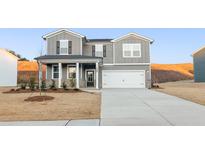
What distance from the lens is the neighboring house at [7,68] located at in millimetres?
30913

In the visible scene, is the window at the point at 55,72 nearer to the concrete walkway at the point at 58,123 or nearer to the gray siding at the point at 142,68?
the gray siding at the point at 142,68

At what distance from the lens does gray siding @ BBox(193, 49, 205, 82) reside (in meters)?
36.3

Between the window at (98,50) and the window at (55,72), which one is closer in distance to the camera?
the window at (55,72)

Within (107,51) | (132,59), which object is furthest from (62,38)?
(132,59)

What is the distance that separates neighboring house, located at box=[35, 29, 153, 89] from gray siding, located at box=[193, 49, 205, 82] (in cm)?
1332

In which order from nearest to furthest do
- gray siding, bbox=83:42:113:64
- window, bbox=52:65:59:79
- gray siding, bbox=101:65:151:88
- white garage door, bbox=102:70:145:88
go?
window, bbox=52:65:59:79, gray siding, bbox=101:65:151:88, gray siding, bbox=83:42:113:64, white garage door, bbox=102:70:145:88

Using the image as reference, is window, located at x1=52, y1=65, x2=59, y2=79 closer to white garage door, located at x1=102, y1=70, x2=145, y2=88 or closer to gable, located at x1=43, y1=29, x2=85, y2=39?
gable, located at x1=43, y1=29, x2=85, y2=39

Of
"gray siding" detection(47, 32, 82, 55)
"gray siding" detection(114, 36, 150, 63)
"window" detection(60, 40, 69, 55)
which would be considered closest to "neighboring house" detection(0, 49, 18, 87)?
"gray siding" detection(47, 32, 82, 55)

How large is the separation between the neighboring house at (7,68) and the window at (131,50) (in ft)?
51.9

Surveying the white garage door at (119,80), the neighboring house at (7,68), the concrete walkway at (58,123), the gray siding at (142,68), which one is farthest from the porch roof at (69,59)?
Answer: the concrete walkway at (58,123)

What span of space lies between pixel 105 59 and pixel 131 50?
10.2ft

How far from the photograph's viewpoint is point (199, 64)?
36750 millimetres
